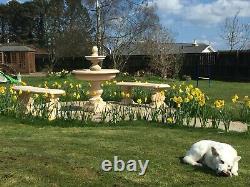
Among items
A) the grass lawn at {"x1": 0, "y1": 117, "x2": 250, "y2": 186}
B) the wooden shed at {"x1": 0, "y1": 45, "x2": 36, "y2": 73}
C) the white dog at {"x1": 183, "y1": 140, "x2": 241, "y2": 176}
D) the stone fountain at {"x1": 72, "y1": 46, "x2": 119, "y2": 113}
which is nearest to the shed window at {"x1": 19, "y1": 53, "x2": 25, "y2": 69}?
the wooden shed at {"x1": 0, "y1": 45, "x2": 36, "y2": 73}

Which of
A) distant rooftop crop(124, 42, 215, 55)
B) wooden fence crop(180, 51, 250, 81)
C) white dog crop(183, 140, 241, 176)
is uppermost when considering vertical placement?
distant rooftop crop(124, 42, 215, 55)

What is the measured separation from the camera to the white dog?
18.6 ft

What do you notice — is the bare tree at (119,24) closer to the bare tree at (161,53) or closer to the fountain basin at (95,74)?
the bare tree at (161,53)

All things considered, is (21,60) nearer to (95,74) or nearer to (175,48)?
(175,48)

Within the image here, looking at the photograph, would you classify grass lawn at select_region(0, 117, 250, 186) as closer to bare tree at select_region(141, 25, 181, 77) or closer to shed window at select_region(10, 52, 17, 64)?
bare tree at select_region(141, 25, 181, 77)

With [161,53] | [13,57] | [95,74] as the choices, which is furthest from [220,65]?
[13,57]

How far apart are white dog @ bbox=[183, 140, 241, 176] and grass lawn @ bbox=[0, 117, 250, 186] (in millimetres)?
115

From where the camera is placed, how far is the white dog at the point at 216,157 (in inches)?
223

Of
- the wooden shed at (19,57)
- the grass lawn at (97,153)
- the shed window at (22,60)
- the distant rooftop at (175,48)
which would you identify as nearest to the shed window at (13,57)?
the wooden shed at (19,57)

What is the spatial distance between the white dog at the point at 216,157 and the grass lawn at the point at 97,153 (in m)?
0.11

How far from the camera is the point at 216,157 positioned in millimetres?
5730

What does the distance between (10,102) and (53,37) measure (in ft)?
124

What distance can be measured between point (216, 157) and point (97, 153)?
1858mm

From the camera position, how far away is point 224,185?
538 centimetres
